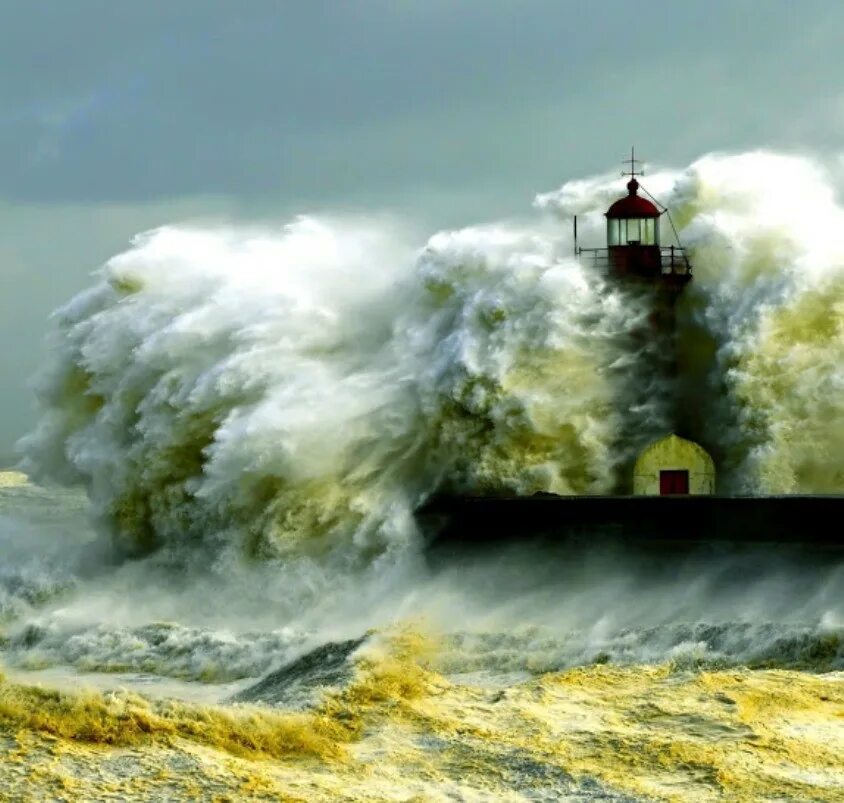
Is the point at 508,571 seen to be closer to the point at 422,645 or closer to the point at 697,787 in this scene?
the point at 422,645

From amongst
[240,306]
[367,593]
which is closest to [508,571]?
[367,593]

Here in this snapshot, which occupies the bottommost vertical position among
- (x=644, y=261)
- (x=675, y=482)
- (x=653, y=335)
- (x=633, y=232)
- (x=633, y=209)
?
(x=675, y=482)

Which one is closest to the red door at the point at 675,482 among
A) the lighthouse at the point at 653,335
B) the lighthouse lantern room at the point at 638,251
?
the lighthouse at the point at 653,335

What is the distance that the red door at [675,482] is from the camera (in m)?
14.8

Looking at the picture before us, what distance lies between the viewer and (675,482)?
48.4 feet

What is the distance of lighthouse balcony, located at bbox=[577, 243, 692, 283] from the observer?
1556cm

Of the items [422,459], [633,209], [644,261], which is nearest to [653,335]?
[644,261]

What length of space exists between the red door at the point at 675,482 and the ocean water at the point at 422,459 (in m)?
0.46

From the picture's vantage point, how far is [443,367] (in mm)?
15344

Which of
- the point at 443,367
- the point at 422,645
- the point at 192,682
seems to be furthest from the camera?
the point at 443,367

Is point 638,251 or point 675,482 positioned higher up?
point 638,251

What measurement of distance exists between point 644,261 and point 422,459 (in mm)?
2879

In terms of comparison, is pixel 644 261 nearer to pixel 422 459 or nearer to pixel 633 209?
pixel 633 209

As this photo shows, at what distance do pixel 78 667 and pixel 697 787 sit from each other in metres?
7.42
